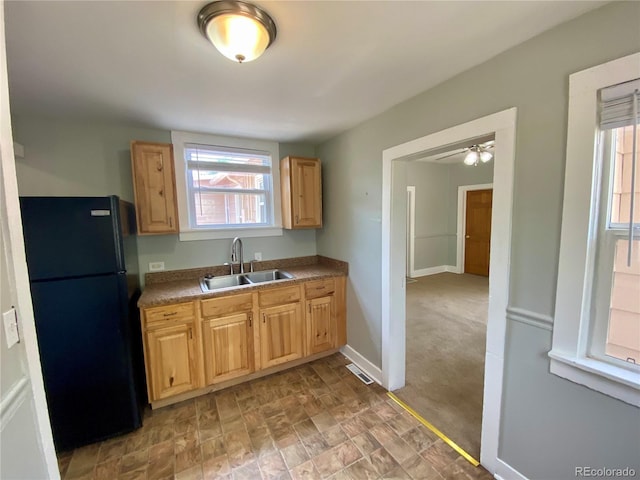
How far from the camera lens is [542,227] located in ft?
4.20

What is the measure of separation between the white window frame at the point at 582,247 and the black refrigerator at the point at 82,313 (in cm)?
252

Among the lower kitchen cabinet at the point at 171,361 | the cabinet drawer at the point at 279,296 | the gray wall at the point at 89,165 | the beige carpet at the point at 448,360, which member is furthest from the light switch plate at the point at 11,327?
the beige carpet at the point at 448,360

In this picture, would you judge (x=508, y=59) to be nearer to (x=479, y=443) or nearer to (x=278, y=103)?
(x=278, y=103)

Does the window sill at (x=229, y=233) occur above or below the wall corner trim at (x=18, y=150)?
below

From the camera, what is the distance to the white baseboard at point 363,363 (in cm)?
244

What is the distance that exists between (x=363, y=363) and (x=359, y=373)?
10 centimetres

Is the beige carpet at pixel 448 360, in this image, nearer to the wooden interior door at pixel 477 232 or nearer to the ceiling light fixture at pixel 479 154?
the wooden interior door at pixel 477 232

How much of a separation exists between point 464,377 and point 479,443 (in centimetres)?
78

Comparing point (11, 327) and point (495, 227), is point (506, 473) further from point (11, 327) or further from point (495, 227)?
point (11, 327)

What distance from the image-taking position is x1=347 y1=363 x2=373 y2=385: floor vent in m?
2.45

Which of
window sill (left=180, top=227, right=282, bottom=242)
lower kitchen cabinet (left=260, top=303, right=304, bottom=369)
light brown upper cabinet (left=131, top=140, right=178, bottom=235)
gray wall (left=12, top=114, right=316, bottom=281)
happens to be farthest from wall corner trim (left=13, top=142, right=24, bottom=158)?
lower kitchen cabinet (left=260, top=303, right=304, bottom=369)

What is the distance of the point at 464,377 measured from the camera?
8.05 ft

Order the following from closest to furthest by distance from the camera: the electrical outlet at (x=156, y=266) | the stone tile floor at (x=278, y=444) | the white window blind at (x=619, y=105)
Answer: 1. the white window blind at (x=619, y=105)
2. the stone tile floor at (x=278, y=444)
3. the electrical outlet at (x=156, y=266)

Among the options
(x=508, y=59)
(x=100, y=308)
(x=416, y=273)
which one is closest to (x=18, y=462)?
(x=100, y=308)
